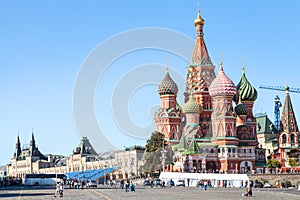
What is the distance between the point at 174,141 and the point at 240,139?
41.6 ft

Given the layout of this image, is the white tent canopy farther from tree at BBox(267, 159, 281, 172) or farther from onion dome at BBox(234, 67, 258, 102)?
onion dome at BBox(234, 67, 258, 102)

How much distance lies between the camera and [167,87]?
355 ft

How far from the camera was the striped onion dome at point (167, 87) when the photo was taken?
107750 millimetres

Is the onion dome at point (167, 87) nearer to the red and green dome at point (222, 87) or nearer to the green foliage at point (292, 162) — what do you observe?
the red and green dome at point (222, 87)

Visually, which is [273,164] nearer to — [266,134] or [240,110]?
[240,110]

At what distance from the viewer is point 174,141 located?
10375 cm

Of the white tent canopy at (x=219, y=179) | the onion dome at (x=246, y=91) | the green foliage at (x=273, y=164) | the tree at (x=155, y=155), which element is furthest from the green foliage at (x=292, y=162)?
the white tent canopy at (x=219, y=179)

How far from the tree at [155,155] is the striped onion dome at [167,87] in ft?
41.3

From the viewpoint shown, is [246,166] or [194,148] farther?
[246,166]

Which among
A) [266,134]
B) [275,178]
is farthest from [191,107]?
[266,134]

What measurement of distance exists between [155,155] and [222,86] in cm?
1610

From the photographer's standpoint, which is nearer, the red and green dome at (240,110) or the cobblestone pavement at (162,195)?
the cobblestone pavement at (162,195)

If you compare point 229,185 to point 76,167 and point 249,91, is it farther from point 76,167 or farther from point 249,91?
point 76,167

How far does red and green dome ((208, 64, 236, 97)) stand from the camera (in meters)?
96.1
